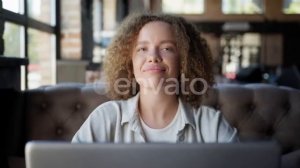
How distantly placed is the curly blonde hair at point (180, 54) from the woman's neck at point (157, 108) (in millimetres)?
96

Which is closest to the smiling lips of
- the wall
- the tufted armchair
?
the tufted armchair

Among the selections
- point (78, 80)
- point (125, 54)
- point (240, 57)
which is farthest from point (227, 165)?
point (240, 57)

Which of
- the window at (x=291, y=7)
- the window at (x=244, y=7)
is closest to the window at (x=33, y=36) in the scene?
the window at (x=244, y=7)

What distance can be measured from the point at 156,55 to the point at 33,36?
218 centimetres

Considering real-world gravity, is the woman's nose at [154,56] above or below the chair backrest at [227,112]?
above

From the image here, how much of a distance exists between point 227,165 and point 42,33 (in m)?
2.98

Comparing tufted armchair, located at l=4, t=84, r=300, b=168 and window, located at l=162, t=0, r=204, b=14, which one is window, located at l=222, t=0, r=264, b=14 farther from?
tufted armchair, located at l=4, t=84, r=300, b=168

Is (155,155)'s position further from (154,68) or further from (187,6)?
(187,6)

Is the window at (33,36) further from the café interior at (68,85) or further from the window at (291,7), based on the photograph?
the window at (291,7)

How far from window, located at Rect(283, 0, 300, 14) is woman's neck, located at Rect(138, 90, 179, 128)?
35.8 feet

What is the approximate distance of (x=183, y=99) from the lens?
1.17 meters

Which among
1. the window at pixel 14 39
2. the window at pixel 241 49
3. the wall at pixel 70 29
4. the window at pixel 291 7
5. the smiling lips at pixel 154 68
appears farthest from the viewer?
the window at pixel 291 7

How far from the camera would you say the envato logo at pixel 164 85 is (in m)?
1.03

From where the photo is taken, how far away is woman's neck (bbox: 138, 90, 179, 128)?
106 centimetres
